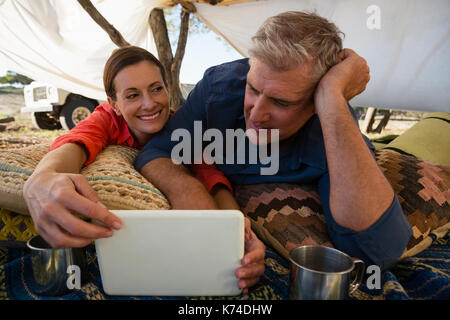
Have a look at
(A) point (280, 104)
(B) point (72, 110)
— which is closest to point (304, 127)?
(A) point (280, 104)

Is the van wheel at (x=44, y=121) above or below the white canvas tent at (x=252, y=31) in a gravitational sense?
below

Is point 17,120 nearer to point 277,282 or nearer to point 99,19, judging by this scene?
point 99,19

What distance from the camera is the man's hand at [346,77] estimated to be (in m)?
0.94

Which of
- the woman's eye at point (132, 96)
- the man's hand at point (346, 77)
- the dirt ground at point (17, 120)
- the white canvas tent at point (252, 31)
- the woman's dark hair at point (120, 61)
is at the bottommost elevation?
the dirt ground at point (17, 120)

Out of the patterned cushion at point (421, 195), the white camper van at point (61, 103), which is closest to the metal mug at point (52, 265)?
the patterned cushion at point (421, 195)

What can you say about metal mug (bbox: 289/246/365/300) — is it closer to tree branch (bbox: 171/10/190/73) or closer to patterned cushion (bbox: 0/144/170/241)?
patterned cushion (bbox: 0/144/170/241)

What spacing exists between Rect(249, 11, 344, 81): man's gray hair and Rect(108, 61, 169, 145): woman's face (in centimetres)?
50

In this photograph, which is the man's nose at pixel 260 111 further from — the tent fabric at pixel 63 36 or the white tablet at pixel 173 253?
the tent fabric at pixel 63 36

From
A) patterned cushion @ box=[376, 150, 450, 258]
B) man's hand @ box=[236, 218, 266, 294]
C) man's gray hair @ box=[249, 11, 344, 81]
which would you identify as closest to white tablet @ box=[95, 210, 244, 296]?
man's hand @ box=[236, 218, 266, 294]

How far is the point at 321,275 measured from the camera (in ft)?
1.87

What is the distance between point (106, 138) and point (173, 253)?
830 mm

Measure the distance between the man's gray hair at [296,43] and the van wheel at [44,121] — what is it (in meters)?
5.68

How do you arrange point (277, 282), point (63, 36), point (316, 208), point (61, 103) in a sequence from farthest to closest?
point (61, 103), point (63, 36), point (316, 208), point (277, 282)

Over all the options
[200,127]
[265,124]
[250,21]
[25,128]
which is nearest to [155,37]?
[250,21]
